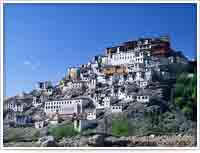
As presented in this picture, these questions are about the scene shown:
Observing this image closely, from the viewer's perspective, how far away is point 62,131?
4465mm

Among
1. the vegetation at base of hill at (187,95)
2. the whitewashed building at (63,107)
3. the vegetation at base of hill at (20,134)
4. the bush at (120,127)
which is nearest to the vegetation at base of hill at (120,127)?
the bush at (120,127)

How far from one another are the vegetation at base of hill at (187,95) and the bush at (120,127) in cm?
43

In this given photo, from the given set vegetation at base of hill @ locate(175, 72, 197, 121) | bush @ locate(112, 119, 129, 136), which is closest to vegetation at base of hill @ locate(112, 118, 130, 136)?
bush @ locate(112, 119, 129, 136)

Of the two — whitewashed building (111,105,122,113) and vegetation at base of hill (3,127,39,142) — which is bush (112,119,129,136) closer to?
whitewashed building (111,105,122,113)

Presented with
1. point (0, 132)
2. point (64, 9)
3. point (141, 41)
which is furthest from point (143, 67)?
point (0, 132)

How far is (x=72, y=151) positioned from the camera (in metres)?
4.41

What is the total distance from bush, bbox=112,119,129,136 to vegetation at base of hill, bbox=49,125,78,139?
12.1 inches

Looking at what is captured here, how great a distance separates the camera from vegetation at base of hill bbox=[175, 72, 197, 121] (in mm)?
4438

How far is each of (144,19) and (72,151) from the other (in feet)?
3.87

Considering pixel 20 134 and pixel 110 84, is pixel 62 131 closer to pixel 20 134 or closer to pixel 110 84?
pixel 20 134

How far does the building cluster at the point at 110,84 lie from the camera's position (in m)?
4.47

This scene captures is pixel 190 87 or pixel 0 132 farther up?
pixel 190 87

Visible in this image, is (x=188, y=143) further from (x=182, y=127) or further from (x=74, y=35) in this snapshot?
(x=74, y=35)

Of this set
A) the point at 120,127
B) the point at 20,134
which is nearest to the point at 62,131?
the point at 20,134
